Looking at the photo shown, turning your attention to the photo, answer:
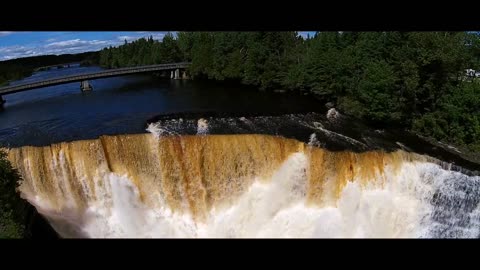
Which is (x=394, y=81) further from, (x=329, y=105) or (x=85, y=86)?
(x=85, y=86)

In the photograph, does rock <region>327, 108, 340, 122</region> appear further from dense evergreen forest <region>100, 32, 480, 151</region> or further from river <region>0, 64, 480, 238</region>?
river <region>0, 64, 480, 238</region>

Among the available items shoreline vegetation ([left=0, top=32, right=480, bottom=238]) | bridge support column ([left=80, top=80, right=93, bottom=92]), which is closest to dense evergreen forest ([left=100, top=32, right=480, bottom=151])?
shoreline vegetation ([left=0, top=32, right=480, bottom=238])

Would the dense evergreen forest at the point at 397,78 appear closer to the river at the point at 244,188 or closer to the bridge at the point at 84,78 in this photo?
the river at the point at 244,188

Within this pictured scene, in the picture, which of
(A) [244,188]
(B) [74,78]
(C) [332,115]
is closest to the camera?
(A) [244,188]

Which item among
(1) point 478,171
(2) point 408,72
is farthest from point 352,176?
(2) point 408,72

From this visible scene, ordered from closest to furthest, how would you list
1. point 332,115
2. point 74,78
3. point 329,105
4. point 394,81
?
1. point 394,81
2. point 332,115
3. point 329,105
4. point 74,78

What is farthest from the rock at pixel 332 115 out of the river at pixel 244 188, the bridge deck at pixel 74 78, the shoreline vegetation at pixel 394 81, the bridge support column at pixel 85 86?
the bridge deck at pixel 74 78

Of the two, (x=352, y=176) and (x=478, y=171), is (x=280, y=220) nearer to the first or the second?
(x=352, y=176)

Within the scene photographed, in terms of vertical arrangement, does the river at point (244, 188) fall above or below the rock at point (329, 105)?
below

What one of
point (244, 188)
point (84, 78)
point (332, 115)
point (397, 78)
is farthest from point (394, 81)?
point (84, 78)
